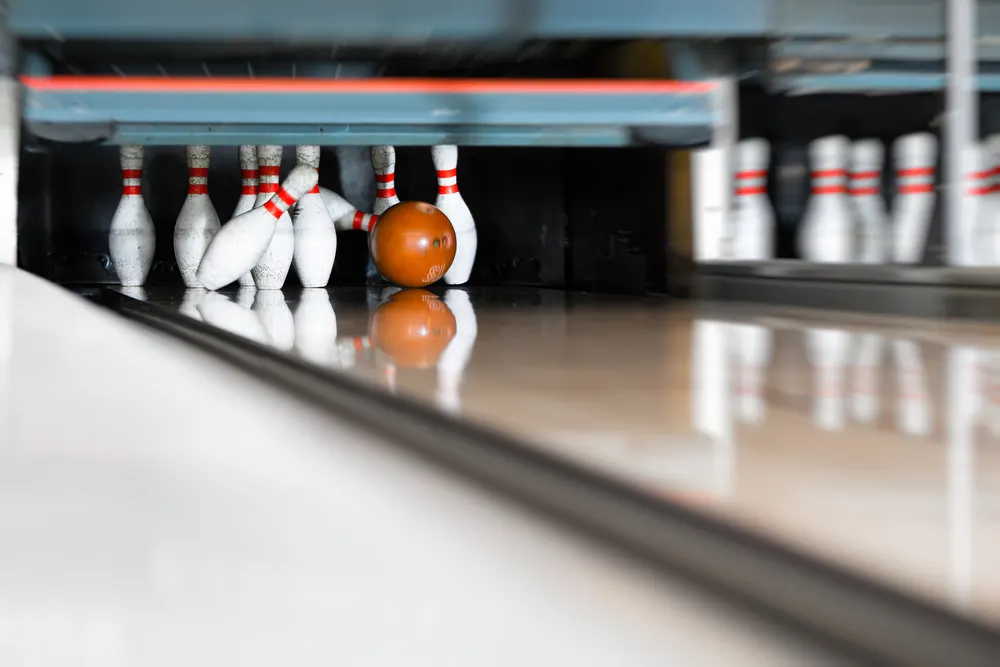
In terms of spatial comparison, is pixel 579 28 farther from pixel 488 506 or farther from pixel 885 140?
pixel 488 506

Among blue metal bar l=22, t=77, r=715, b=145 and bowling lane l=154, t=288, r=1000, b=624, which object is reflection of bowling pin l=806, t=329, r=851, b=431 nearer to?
bowling lane l=154, t=288, r=1000, b=624

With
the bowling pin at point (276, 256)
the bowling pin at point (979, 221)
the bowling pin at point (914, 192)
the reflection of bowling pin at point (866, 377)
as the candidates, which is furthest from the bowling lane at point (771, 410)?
the bowling pin at point (276, 256)

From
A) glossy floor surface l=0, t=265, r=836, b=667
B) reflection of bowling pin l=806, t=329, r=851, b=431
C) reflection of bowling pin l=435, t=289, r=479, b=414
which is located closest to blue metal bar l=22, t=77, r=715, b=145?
reflection of bowling pin l=435, t=289, r=479, b=414

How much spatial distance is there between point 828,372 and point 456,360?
27 centimetres

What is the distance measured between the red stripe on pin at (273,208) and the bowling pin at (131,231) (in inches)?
21.3

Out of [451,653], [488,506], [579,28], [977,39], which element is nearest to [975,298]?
[977,39]

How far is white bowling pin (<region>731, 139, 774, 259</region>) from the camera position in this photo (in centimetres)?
216

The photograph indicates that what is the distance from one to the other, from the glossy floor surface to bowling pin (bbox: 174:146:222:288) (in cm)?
241

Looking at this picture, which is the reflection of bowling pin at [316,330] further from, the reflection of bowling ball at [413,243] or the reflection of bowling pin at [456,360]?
the reflection of bowling ball at [413,243]

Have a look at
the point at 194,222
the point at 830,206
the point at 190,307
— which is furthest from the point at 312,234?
the point at 830,206

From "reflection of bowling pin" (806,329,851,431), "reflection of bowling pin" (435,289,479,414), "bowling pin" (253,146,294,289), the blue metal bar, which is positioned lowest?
"reflection of bowling pin" (806,329,851,431)

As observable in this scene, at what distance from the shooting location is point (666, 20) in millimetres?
2027

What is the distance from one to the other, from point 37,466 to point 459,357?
0.49 m

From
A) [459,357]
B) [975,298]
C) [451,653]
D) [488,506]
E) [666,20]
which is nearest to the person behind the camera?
[451,653]
